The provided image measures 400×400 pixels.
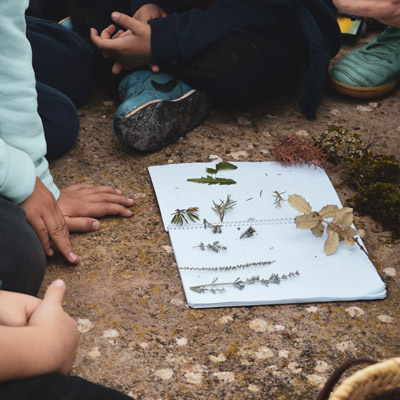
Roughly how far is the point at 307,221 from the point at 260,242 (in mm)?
128

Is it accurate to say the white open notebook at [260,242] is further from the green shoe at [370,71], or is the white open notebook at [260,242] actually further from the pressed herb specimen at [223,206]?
the green shoe at [370,71]

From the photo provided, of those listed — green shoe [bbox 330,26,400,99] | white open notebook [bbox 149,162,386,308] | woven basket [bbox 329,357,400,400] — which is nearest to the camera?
woven basket [bbox 329,357,400,400]

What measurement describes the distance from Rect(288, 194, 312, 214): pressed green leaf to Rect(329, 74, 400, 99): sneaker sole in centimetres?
75

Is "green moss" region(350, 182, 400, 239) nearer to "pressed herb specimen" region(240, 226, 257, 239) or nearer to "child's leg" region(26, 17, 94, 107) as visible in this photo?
"pressed herb specimen" region(240, 226, 257, 239)

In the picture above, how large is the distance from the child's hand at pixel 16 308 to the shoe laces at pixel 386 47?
1625 mm

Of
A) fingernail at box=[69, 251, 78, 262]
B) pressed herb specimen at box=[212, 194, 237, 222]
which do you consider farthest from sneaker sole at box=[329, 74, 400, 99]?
fingernail at box=[69, 251, 78, 262]

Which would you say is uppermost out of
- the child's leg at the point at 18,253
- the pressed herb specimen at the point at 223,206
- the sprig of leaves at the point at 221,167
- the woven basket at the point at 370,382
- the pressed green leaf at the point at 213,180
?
the woven basket at the point at 370,382

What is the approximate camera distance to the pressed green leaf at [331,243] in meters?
1.42

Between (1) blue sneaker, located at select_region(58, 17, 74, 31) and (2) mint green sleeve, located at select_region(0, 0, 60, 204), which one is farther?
(1) blue sneaker, located at select_region(58, 17, 74, 31)

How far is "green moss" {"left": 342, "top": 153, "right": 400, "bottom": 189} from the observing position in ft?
5.48

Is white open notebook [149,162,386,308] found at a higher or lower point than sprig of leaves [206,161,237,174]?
higher

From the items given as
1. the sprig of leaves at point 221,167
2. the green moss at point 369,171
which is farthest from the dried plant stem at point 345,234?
the sprig of leaves at point 221,167

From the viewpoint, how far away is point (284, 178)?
1.68 metres

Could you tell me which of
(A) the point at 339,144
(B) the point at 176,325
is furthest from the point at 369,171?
(B) the point at 176,325
